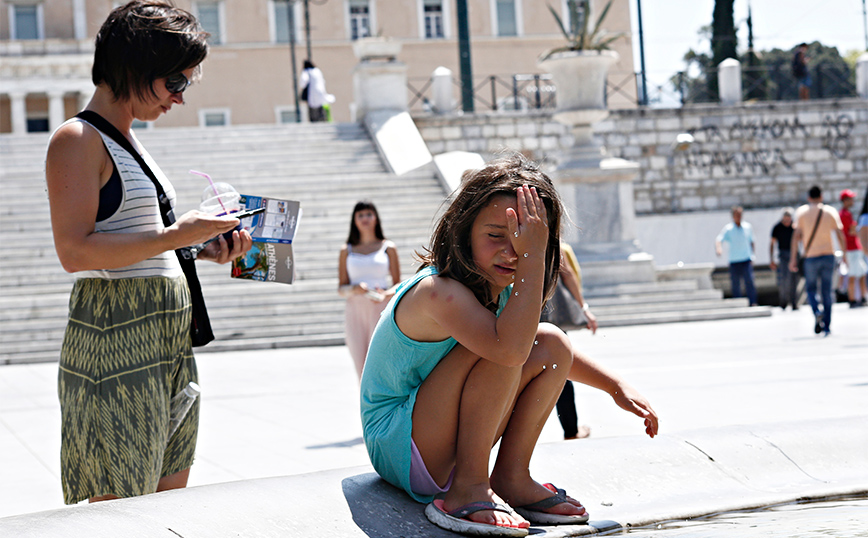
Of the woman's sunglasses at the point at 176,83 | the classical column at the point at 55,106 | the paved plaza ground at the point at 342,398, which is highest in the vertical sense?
the classical column at the point at 55,106

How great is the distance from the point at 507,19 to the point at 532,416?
38.0 m

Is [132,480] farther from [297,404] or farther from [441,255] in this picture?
[297,404]

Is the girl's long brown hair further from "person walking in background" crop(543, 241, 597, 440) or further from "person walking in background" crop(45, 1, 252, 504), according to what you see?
"person walking in background" crop(543, 241, 597, 440)

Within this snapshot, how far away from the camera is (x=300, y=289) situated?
1296cm

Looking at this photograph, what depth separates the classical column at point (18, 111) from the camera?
35781 mm

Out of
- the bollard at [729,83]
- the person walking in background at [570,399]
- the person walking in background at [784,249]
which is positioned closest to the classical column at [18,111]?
the bollard at [729,83]

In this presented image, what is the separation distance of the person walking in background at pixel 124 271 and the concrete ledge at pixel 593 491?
140 mm

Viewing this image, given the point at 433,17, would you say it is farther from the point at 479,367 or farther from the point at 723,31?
the point at 479,367

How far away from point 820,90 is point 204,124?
2131 cm

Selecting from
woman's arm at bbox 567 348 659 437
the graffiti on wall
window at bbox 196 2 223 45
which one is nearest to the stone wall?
the graffiti on wall

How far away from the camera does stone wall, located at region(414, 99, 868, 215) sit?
74.5ft

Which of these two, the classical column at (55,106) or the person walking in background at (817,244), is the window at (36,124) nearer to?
the classical column at (55,106)

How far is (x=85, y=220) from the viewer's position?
8.23 feet

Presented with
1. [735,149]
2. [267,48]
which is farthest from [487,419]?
[267,48]
